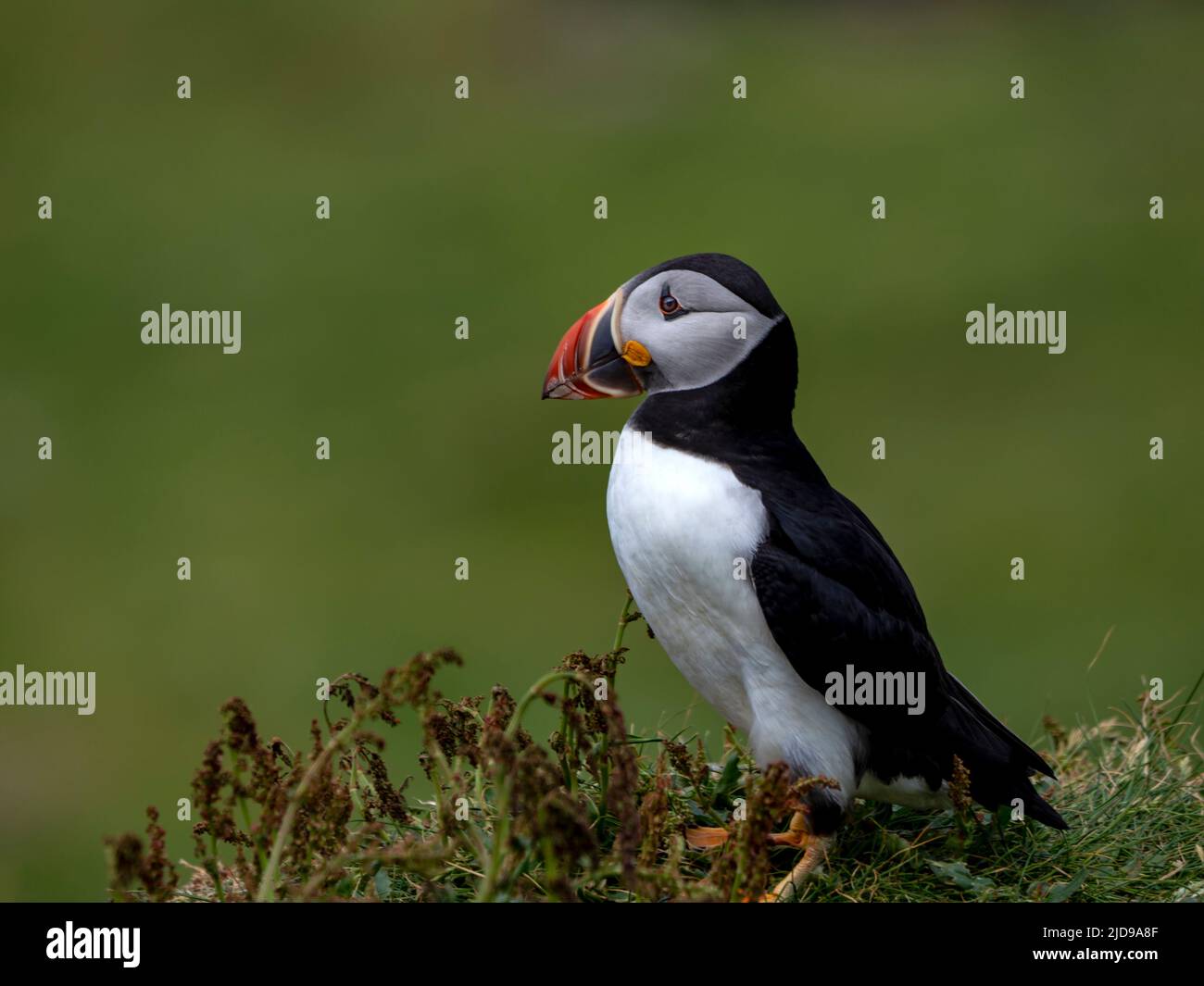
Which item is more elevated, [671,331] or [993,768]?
[671,331]

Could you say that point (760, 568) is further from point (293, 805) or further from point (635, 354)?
point (293, 805)

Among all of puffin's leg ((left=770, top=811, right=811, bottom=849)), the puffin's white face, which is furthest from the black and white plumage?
puffin's leg ((left=770, top=811, right=811, bottom=849))

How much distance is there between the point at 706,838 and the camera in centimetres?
519

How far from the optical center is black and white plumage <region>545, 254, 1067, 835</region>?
493 centimetres

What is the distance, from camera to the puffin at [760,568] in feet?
16.2

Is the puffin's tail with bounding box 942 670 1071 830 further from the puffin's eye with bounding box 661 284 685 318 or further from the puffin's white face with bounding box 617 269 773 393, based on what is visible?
the puffin's eye with bounding box 661 284 685 318

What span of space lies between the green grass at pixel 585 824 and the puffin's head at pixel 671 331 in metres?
0.69

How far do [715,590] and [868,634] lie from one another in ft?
1.45

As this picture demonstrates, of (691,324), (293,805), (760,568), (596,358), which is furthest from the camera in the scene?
(596,358)

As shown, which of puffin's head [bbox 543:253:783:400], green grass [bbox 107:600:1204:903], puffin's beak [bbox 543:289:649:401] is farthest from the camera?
puffin's beak [bbox 543:289:649:401]

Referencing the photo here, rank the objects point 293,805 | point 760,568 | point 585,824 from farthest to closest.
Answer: point 760,568 < point 293,805 < point 585,824

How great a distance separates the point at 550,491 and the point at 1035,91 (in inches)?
412

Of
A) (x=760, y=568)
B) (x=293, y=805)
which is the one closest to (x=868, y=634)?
(x=760, y=568)
